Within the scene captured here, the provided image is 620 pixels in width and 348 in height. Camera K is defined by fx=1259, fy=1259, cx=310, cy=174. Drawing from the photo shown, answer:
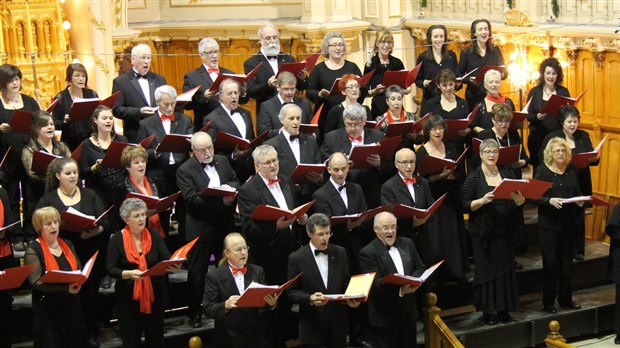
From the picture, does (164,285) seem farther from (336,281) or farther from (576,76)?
(576,76)

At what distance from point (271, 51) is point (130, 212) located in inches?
82.5

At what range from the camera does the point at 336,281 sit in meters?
7.02

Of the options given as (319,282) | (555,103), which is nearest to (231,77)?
(319,282)

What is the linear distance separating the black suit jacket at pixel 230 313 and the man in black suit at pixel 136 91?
1589 mm

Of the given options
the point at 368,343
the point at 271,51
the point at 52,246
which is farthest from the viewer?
the point at 271,51

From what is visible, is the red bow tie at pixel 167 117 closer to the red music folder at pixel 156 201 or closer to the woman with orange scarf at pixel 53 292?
the red music folder at pixel 156 201

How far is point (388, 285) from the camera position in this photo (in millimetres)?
7238

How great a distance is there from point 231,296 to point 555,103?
9.85ft

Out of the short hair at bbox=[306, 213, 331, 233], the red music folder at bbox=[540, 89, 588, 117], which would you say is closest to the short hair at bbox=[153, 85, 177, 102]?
the short hair at bbox=[306, 213, 331, 233]

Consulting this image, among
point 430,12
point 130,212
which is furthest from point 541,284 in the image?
point 430,12

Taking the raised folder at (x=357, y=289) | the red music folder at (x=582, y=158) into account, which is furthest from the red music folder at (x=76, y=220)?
the red music folder at (x=582, y=158)

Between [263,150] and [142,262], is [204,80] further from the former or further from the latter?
[142,262]

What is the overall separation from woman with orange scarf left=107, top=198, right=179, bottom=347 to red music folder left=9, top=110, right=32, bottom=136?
99 cm

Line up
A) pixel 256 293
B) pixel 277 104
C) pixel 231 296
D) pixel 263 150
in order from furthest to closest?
pixel 277 104
pixel 263 150
pixel 231 296
pixel 256 293
